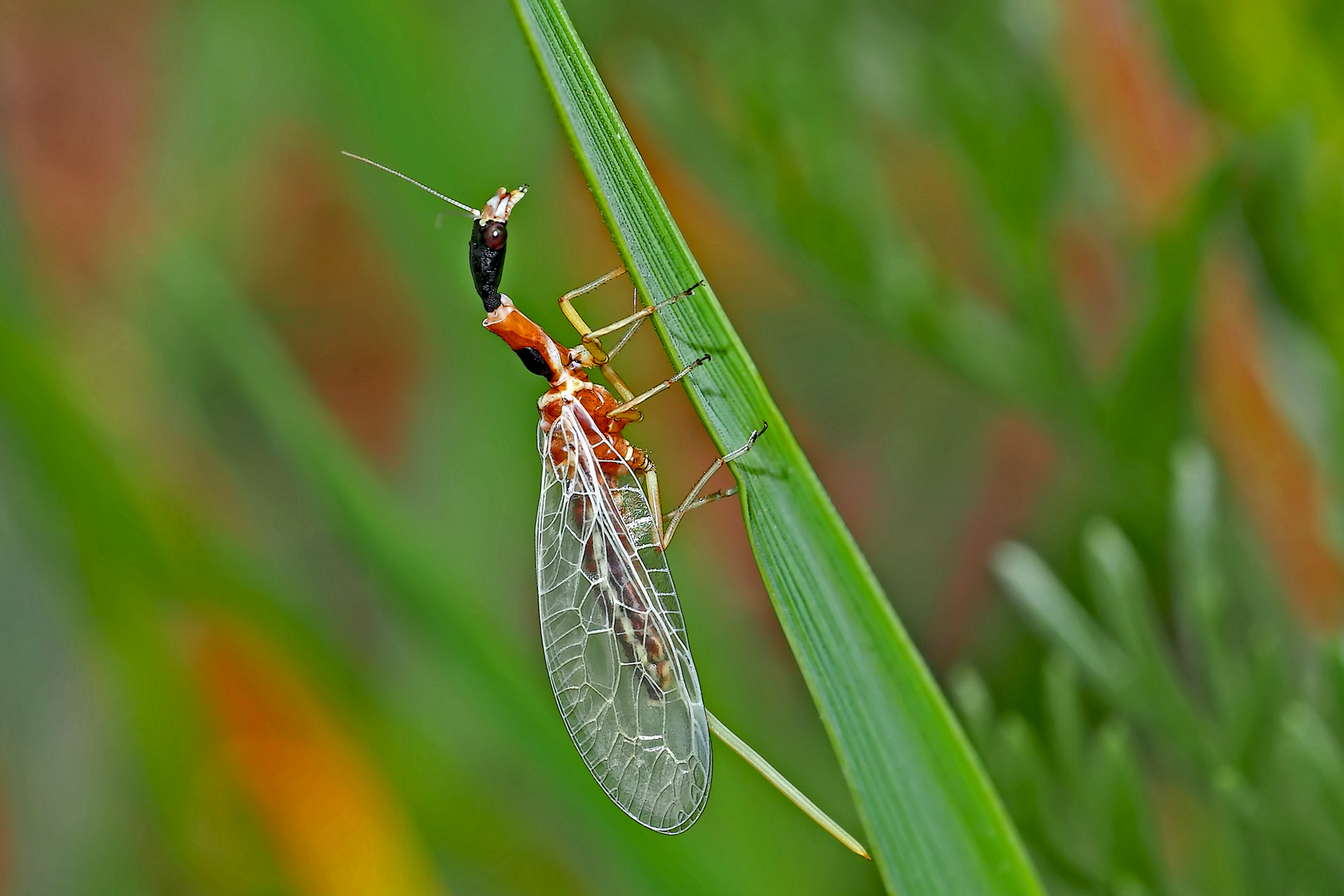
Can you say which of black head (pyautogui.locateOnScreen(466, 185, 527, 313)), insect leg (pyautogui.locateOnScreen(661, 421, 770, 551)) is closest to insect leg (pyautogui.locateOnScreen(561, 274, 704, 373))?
black head (pyautogui.locateOnScreen(466, 185, 527, 313))

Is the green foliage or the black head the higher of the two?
the black head

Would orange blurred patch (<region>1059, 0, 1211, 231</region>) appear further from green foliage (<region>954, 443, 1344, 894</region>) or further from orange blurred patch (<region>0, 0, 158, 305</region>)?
orange blurred patch (<region>0, 0, 158, 305</region>)

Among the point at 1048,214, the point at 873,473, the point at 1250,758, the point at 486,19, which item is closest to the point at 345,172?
the point at 486,19

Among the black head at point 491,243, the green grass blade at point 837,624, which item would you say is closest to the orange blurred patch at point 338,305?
the black head at point 491,243

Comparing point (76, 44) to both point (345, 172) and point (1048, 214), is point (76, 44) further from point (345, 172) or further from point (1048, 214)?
point (1048, 214)

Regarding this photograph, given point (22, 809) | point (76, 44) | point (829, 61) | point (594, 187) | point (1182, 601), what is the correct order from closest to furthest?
point (594, 187)
point (1182, 601)
point (829, 61)
point (22, 809)
point (76, 44)

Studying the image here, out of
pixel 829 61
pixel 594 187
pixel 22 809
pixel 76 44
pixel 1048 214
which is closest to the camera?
pixel 594 187

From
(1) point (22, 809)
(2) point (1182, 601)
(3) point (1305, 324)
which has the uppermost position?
(1) point (22, 809)
